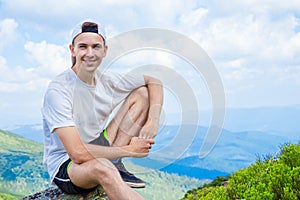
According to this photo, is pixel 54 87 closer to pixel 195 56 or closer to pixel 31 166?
pixel 195 56

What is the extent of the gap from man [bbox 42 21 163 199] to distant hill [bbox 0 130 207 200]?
23 centimetres

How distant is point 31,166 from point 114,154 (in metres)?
28.6

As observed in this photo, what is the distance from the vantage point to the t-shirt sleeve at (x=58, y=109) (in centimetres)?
453

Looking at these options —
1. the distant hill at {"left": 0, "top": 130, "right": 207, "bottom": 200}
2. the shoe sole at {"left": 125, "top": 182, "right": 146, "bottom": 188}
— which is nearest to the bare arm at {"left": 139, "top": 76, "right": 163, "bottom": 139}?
the distant hill at {"left": 0, "top": 130, "right": 207, "bottom": 200}

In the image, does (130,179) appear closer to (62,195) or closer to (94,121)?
(94,121)

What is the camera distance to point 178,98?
13.9 feet

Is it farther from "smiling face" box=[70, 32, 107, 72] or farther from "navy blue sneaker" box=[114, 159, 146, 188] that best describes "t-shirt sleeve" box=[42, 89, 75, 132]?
"navy blue sneaker" box=[114, 159, 146, 188]

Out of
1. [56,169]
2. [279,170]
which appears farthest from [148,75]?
[279,170]

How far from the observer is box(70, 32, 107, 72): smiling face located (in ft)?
A: 15.5

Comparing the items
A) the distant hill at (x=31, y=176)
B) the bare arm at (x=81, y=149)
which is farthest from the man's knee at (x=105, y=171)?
the distant hill at (x=31, y=176)

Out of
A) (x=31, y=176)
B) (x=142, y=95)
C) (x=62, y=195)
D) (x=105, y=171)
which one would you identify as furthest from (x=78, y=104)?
(x=31, y=176)

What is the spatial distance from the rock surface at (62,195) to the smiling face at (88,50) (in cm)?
137

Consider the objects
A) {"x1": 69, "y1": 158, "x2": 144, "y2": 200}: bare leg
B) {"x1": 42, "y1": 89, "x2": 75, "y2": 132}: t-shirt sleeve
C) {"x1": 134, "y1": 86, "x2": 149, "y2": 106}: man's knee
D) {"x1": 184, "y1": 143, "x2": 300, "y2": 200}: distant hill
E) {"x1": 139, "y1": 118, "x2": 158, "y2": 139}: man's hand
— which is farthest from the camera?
{"x1": 134, "y1": 86, "x2": 149, "y2": 106}: man's knee

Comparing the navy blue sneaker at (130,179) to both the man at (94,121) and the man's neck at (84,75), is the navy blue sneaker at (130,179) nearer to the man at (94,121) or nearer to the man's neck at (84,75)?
the man at (94,121)
